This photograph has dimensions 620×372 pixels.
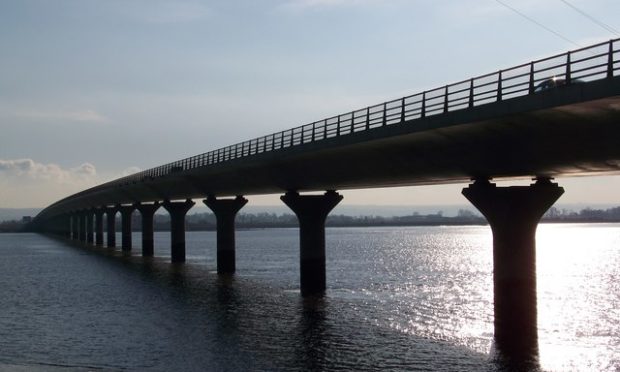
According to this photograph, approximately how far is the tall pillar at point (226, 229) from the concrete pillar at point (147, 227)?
107 feet

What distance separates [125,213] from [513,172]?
108 m

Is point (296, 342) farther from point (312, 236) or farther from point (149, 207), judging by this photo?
point (149, 207)

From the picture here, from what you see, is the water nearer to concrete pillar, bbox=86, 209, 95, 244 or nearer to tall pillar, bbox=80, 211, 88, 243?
concrete pillar, bbox=86, 209, 95, 244

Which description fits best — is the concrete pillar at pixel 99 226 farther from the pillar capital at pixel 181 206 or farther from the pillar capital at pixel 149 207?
the pillar capital at pixel 181 206

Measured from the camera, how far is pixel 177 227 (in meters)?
98.4

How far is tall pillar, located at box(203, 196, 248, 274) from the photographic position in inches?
3031

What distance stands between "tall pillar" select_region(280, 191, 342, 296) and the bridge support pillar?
20707mm

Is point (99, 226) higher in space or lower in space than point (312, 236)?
lower

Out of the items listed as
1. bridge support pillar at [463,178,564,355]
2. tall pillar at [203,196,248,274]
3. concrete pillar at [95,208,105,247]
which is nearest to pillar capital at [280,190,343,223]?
tall pillar at [203,196,248,274]

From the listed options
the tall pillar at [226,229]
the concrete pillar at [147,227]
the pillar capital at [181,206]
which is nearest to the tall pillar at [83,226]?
the concrete pillar at [147,227]

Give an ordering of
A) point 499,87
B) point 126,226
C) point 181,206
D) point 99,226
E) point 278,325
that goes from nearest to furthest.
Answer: point 499,87 < point 278,325 < point 181,206 < point 126,226 < point 99,226

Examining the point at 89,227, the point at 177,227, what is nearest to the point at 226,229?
the point at 177,227

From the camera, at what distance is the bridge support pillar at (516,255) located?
1490 inches

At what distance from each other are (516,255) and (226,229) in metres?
45.0
